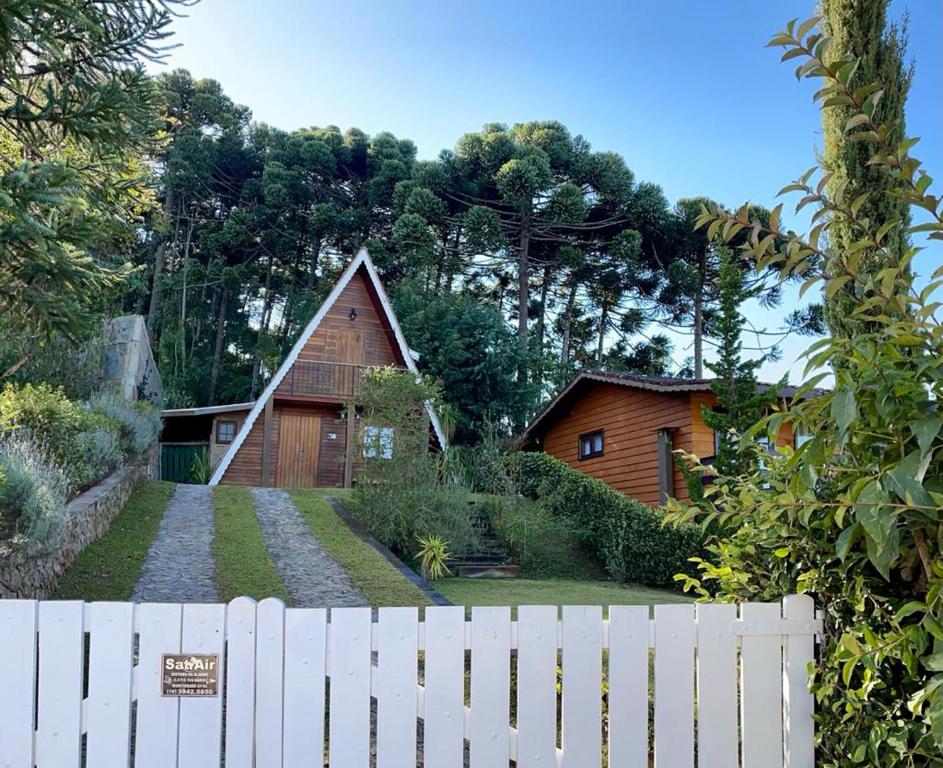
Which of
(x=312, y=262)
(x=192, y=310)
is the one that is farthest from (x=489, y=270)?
(x=192, y=310)

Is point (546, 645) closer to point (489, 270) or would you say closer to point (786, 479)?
point (786, 479)

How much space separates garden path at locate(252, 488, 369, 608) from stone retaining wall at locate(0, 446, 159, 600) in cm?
223

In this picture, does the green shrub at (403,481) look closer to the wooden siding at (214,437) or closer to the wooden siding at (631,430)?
the wooden siding at (631,430)

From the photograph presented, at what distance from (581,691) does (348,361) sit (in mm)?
19000

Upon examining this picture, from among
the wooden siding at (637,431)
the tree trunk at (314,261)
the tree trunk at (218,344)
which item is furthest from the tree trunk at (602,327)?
the tree trunk at (218,344)

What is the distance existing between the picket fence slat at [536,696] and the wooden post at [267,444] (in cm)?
1854

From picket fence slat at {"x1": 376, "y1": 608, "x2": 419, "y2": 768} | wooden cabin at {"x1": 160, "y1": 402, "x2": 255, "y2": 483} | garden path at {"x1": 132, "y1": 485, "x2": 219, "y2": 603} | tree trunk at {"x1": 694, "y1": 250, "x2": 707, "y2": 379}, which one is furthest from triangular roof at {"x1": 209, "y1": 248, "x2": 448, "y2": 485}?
picket fence slat at {"x1": 376, "y1": 608, "x2": 419, "y2": 768}

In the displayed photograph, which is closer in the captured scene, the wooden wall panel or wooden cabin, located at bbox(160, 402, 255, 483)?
the wooden wall panel

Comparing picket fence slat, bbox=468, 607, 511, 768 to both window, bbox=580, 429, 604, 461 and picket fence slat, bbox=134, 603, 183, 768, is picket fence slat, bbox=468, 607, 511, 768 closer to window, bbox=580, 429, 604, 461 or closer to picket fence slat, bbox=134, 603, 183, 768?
picket fence slat, bbox=134, 603, 183, 768

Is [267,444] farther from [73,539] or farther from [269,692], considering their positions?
[269,692]

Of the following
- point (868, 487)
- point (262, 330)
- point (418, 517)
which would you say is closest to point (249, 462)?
point (418, 517)

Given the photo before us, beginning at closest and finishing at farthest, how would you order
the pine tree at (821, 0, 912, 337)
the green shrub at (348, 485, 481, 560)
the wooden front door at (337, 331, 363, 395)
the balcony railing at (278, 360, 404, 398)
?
the pine tree at (821, 0, 912, 337) < the green shrub at (348, 485, 481, 560) < the balcony railing at (278, 360, 404, 398) < the wooden front door at (337, 331, 363, 395)

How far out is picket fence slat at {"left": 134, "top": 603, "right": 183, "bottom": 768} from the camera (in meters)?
2.87

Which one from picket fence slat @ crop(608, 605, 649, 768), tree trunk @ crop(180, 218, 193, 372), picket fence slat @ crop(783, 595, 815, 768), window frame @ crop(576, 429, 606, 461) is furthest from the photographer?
tree trunk @ crop(180, 218, 193, 372)
